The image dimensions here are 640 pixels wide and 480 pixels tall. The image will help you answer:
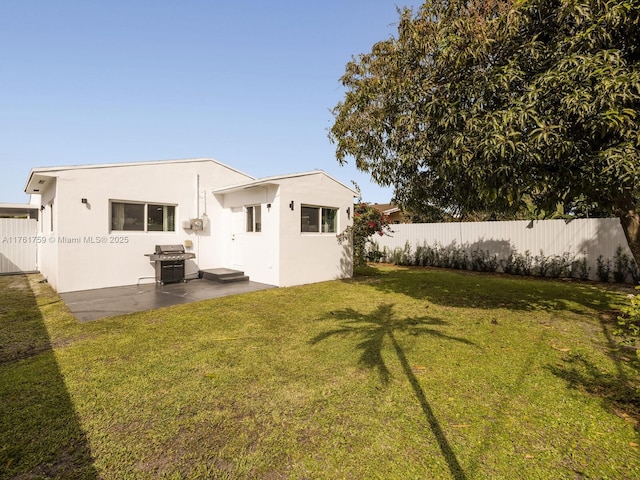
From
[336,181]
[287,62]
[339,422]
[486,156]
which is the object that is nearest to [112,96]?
[287,62]

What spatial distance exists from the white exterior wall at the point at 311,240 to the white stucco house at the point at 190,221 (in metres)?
0.03

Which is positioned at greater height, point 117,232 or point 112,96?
point 112,96

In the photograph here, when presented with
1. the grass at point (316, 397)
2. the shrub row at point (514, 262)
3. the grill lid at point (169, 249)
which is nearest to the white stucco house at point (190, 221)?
the grill lid at point (169, 249)

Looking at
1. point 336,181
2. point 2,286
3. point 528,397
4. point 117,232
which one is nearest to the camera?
point 528,397

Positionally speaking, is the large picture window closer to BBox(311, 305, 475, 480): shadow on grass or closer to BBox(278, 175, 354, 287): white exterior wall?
BBox(278, 175, 354, 287): white exterior wall

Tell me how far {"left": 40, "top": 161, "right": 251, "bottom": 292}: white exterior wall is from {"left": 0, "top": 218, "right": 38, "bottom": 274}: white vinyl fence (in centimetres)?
342

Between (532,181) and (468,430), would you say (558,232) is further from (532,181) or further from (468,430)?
(468,430)

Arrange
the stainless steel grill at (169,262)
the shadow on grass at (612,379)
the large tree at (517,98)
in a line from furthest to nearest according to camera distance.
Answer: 1. the stainless steel grill at (169,262)
2. the large tree at (517,98)
3. the shadow on grass at (612,379)

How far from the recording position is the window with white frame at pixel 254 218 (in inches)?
409

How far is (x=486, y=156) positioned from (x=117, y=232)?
9.60 metres

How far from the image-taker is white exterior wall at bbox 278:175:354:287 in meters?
9.68

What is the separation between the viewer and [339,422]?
9.20 feet

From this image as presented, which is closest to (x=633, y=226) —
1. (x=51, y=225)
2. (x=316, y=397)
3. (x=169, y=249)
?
(x=316, y=397)

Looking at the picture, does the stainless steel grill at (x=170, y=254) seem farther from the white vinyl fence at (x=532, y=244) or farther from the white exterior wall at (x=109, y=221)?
the white vinyl fence at (x=532, y=244)
